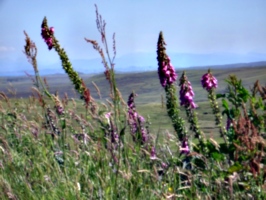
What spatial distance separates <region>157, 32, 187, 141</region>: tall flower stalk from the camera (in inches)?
215

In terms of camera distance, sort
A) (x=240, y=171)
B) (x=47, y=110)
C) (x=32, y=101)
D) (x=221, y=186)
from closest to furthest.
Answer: (x=221, y=186), (x=240, y=171), (x=47, y=110), (x=32, y=101)

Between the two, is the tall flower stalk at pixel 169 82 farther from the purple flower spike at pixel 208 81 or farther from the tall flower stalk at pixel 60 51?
the tall flower stalk at pixel 60 51

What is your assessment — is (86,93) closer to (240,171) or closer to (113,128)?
(113,128)

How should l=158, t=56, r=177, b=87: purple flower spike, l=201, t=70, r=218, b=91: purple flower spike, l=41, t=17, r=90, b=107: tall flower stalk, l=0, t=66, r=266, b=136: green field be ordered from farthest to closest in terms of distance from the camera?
l=0, t=66, r=266, b=136: green field
l=41, t=17, r=90, b=107: tall flower stalk
l=201, t=70, r=218, b=91: purple flower spike
l=158, t=56, r=177, b=87: purple flower spike

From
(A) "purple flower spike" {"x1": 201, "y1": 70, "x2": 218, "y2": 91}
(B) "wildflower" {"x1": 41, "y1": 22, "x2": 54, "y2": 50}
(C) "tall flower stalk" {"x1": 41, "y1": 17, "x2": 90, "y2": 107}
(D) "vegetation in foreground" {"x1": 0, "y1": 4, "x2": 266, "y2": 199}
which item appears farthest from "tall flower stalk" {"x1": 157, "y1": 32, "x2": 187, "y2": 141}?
(B) "wildflower" {"x1": 41, "y1": 22, "x2": 54, "y2": 50}

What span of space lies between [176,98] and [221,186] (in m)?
2.27

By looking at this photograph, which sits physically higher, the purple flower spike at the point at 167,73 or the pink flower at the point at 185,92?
the purple flower spike at the point at 167,73

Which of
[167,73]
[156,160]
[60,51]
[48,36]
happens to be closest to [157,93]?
[60,51]

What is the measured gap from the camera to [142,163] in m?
5.02

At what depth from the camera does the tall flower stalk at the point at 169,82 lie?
545cm

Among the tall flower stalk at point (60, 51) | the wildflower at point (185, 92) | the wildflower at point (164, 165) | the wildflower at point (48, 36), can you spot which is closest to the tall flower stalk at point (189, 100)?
the wildflower at point (185, 92)

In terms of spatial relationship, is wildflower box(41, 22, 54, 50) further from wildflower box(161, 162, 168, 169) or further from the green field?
wildflower box(161, 162, 168, 169)

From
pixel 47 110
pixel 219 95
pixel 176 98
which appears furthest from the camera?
pixel 47 110

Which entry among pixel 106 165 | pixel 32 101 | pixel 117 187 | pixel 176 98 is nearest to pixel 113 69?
pixel 117 187
